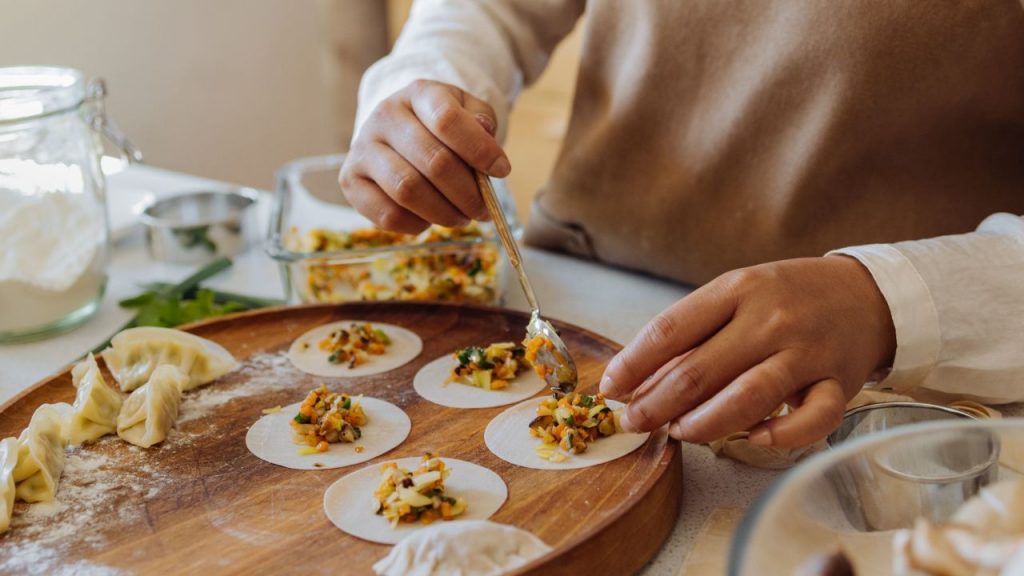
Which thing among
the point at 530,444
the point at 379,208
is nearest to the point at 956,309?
the point at 530,444

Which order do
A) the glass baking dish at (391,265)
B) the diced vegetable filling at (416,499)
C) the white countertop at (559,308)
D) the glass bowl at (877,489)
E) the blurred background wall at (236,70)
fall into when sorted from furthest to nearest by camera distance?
the blurred background wall at (236,70)
the glass baking dish at (391,265)
the white countertop at (559,308)
the diced vegetable filling at (416,499)
the glass bowl at (877,489)

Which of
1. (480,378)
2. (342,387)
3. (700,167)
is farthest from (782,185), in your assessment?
(342,387)

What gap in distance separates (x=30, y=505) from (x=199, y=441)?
187 millimetres

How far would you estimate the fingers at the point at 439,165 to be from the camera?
1.14 meters

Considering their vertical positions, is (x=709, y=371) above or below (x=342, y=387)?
above

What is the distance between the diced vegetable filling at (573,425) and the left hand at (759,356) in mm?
90

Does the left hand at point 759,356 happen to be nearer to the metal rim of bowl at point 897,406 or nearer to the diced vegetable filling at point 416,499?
the metal rim of bowl at point 897,406

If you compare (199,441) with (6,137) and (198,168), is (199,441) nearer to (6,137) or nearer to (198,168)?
(6,137)

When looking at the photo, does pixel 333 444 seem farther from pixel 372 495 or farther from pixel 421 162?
pixel 421 162

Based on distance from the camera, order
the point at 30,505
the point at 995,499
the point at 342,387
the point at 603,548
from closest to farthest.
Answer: the point at 995,499 → the point at 603,548 → the point at 30,505 → the point at 342,387

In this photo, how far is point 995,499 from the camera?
556 mm

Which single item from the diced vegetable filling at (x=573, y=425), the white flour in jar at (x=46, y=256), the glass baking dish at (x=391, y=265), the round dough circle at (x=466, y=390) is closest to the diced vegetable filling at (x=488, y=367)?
the round dough circle at (x=466, y=390)

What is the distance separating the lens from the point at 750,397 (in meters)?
0.84

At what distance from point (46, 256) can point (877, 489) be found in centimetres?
119
